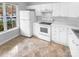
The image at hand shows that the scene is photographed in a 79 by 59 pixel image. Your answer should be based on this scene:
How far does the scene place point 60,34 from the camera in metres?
1.45

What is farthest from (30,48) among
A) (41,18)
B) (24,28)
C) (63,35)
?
(63,35)

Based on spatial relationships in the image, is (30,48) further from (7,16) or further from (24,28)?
(7,16)

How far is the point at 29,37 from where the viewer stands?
41.7 inches

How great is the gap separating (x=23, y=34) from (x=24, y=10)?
23 cm

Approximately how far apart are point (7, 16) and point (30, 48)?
1.42 feet

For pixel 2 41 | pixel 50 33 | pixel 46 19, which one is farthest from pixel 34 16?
pixel 2 41

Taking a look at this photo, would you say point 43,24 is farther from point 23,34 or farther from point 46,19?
point 23,34

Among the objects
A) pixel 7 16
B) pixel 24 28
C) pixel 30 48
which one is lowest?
pixel 30 48

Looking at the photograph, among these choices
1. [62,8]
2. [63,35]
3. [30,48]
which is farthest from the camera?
[63,35]

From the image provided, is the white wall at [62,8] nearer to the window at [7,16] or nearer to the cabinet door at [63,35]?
the window at [7,16]

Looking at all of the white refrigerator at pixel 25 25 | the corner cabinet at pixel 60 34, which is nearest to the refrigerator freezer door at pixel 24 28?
the white refrigerator at pixel 25 25

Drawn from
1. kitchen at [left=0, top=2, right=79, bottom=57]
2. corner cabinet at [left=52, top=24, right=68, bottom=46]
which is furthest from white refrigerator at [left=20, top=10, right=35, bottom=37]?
corner cabinet at [left=52, top=24, right=68, bottom=46]

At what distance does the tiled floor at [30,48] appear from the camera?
110 cm

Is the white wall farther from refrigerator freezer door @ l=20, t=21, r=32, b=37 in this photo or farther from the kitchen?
refrigerator freezer door @ l=20, t=21, r=32, b=37
